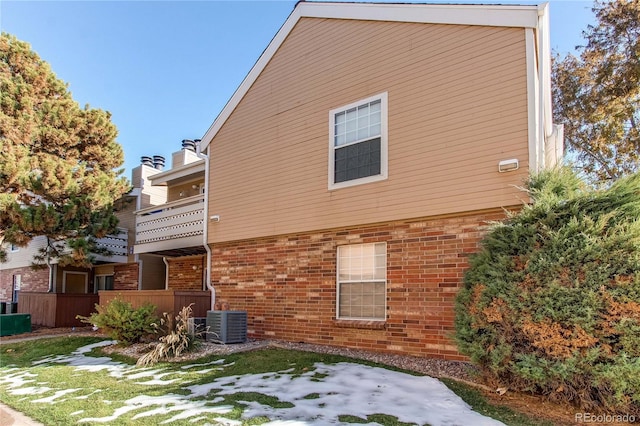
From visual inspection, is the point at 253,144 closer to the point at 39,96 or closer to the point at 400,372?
the point at 400,372

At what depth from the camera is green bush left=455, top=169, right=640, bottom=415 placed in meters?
4.65

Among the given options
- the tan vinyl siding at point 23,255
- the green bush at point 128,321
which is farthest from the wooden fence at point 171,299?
the tan vinyl siding at point 23,255

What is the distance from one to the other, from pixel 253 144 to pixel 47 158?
7435mm

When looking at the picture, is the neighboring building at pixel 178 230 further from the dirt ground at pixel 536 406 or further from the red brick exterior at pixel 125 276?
the dirt ground at pixel 536 406

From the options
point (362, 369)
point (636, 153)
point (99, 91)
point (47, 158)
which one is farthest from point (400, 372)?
point (636, 153)

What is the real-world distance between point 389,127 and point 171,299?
242 inches

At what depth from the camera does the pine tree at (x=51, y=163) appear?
13.5 metres

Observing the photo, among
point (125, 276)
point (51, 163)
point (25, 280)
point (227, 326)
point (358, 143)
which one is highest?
point (51, 163)

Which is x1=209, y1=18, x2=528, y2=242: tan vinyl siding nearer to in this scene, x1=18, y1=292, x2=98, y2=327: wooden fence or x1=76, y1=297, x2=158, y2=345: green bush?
x1=76, y1=297, x2=158, y2=345: green bush

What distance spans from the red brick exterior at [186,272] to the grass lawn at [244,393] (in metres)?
6.34

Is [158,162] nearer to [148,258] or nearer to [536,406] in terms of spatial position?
[148,258]

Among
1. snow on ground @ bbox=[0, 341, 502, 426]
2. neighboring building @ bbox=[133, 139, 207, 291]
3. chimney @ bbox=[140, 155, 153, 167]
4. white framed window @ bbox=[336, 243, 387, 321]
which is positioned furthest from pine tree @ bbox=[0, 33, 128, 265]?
white framed window @ bbox=[336, 243, 387, 321]

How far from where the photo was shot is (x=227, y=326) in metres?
9.29
